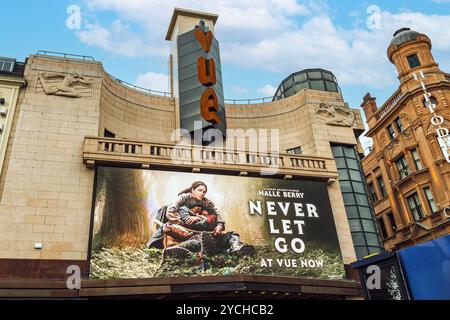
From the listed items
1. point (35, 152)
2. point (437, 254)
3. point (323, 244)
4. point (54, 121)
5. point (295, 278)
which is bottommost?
point (437, 254)

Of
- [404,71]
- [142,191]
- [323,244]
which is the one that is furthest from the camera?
[404,71]

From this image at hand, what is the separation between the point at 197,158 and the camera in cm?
2273

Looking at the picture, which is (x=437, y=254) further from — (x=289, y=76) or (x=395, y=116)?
(x=395, y=116)

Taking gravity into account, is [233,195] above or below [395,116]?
below

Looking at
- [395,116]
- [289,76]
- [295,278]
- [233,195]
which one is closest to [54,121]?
[233,195]

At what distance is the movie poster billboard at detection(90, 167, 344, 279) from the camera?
1892cm

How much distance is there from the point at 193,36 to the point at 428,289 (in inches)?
1058

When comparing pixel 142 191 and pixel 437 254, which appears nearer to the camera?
pixel 437 254

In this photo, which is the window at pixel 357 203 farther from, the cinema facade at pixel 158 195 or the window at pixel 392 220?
the window at pixel 392 220

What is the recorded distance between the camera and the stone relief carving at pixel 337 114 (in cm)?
2764

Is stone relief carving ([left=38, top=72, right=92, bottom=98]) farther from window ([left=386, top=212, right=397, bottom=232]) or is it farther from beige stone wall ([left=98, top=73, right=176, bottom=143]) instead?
window ([left=386, top=212, right=397, bottom=232])

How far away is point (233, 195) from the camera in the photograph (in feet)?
72.3


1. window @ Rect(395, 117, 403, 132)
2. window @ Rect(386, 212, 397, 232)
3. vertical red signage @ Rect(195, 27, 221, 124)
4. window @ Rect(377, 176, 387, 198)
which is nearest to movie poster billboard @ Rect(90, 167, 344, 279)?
vertical red signage @ Rect(195, 27, 221, 124)

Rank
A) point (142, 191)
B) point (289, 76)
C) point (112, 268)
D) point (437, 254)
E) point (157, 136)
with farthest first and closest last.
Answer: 1. point (289, 76)
2. point (157, 136)
3. point (142, 191)
4. point (112, 268)
5. point (437, 254)
